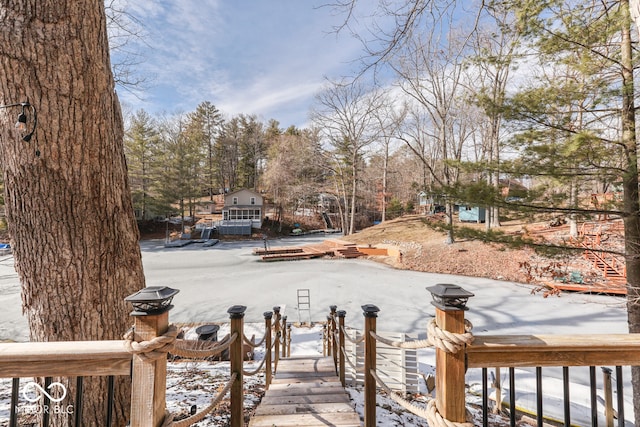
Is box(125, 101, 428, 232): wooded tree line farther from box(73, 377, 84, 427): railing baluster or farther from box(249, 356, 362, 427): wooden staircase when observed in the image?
box(73, 377, 84, 427): railing baluster

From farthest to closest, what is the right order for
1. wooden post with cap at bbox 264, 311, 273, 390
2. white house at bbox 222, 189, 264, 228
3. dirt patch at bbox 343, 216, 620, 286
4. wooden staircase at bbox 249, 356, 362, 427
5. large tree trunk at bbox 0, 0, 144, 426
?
white house at bbox 222, 189, 264, 228 < dirt patch at bbox 343, 216, 620, 286 < wooden post with cap at bbox 264, 311, 273, 390 < wooden staircase at bbox 249, 356, 362, 427 < large tree trunk at bbox 0, 0, 144, 426

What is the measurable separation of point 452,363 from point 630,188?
3940mm

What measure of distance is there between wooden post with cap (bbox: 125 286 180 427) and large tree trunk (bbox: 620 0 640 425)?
4598 millimetres

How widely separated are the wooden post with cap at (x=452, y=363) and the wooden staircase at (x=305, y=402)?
1264mm

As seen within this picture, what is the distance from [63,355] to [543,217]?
200 inches

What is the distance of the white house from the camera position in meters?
24.5

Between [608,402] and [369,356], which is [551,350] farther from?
[608,402]

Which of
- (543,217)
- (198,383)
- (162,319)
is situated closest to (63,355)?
(162,319)

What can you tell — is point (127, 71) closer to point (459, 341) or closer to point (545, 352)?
point (459, 341)

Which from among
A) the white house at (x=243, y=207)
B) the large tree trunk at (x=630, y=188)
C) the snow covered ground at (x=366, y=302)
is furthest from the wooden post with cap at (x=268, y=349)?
the white house at (x=243, y=207)


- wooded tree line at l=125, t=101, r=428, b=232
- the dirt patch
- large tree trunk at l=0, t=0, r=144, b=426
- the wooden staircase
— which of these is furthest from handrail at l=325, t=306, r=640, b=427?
wooded tree line at l=125, t=101, r=428, b=232

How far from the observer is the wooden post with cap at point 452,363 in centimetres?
106

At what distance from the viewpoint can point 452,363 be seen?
1081mm

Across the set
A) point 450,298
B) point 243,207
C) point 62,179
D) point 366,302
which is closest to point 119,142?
point 62,179
